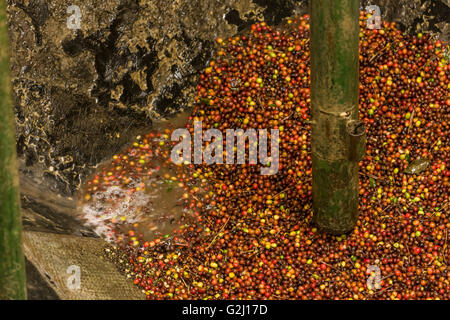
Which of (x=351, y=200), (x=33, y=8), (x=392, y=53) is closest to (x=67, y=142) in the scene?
(x=33, y=8)

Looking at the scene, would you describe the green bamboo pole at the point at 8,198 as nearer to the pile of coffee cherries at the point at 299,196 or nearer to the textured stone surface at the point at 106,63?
the pile of coffee cherries at the point at 299,196

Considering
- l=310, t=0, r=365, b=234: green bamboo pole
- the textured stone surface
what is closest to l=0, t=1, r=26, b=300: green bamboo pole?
l=310, t=0, r=365, b=234: green bamboo pole

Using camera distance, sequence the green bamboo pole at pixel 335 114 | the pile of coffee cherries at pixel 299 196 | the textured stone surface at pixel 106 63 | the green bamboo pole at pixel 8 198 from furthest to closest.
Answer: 1. the textured stone surface at pixel 106 63
2. the pile of coffee cherries at pixel 299 196
3. the green bamboo pole at pixel 335 114
4. the green bamboo pole at pixel 8 198

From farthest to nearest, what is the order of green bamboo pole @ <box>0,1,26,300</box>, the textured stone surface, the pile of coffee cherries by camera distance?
the textured stone surface, the pile of coffee cherries, green bamboo pole @ <box>0,1,26,300</box>

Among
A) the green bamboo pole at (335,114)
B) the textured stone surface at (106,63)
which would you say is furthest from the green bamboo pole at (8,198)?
the textured stone surface at (106,63)

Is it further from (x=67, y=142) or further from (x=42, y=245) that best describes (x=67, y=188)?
(x=42, y=245)

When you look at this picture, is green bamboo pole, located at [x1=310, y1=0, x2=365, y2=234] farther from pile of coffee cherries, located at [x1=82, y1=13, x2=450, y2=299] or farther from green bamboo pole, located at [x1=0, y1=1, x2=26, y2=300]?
green bamboo pole, located at [x1=0, y1=1, x2=26, y2=300]

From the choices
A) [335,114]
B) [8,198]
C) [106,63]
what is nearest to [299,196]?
[335,114]
